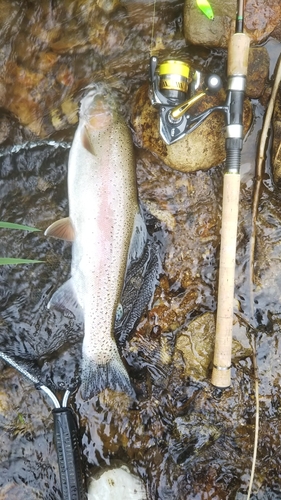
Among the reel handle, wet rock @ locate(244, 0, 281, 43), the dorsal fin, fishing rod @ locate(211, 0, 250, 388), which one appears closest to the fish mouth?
the dorsal fin

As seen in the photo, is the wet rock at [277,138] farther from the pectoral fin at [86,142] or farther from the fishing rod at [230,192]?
the pectoral fin at [86,142]

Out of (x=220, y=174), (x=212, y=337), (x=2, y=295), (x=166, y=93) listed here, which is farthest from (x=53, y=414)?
(x=166, y=93)

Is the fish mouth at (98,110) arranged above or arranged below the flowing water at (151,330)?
above

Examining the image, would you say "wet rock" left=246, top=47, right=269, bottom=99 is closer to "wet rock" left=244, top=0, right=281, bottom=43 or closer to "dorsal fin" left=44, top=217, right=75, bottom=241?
"wet rock" left=244, top=0, right=281, bottom=43

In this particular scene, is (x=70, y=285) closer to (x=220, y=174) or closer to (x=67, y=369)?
(x=67, y=369)

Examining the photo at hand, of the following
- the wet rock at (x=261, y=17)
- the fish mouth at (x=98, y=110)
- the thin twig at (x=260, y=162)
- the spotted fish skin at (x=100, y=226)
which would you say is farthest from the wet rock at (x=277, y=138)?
the fish mouth at (x=98, y=110)

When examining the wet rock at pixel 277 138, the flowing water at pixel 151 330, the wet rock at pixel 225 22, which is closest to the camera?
the wet rock at pixel 225 22
